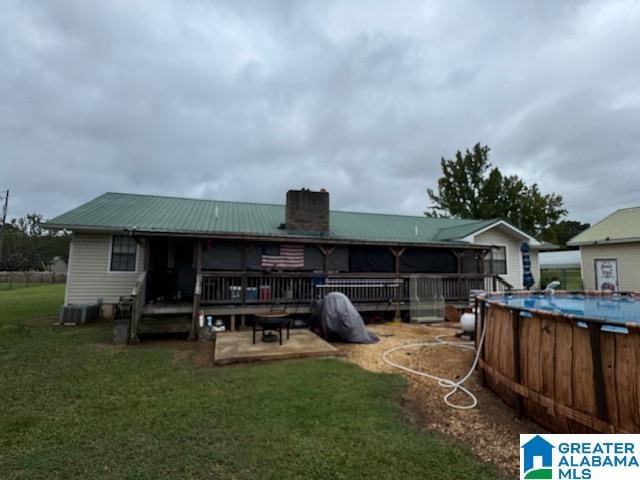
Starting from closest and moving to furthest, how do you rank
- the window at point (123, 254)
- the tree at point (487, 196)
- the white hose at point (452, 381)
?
the white hose at point (452, 381) < the window at point (123, 254) < the tree at point (487, 196)

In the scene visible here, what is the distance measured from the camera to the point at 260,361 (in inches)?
227

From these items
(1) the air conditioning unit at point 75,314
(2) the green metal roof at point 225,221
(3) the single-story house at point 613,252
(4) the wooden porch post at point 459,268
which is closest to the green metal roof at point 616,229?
(3) the single-story house at point 613,252

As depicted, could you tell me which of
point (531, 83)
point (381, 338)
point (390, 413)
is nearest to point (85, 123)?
point (381, 338)

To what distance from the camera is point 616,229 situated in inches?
632

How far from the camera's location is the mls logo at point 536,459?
2.46 m

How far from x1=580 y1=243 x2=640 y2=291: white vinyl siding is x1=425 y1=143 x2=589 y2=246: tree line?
1220cm

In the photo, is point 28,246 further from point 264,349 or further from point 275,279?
point 264,349

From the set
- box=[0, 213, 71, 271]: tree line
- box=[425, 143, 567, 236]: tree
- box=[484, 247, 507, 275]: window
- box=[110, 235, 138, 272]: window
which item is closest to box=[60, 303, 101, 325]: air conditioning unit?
box=[110, 235, 138, 272]: window

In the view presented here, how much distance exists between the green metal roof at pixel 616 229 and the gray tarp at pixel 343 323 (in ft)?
51.5

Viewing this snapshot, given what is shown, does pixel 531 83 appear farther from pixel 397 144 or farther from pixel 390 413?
pixel 390 413

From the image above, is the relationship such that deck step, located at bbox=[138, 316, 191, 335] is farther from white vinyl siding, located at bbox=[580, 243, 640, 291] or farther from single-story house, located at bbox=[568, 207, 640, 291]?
white vinyl siding, located at bbox=[580, 243, 640, 291]

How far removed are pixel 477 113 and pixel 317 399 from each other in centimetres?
1695

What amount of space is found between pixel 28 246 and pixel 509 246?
68.2 meters

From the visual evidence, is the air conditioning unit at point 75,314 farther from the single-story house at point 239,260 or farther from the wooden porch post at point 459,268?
the wooden porch post at point 459,268
